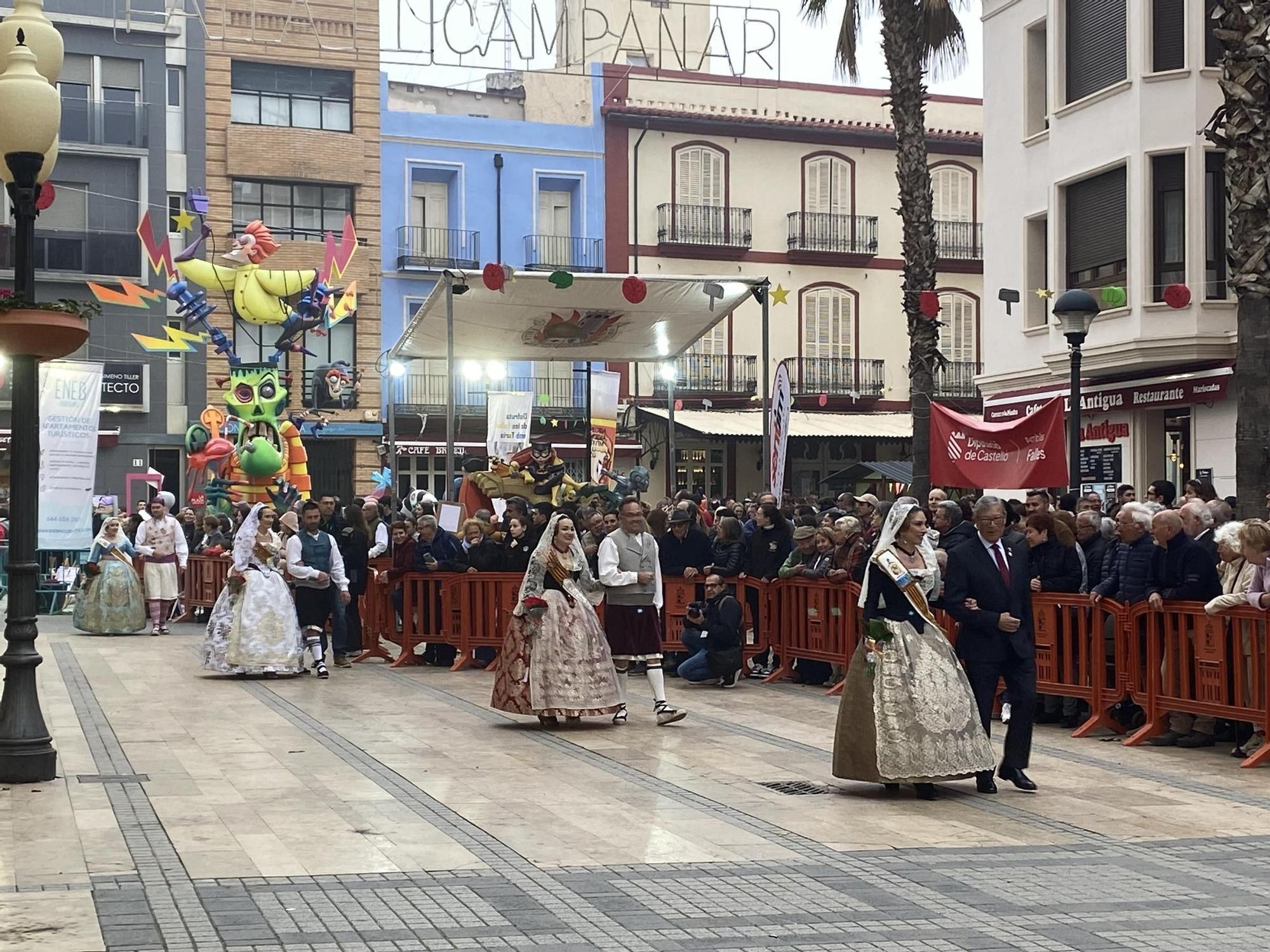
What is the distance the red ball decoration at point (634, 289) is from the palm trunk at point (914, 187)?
419 centimetres

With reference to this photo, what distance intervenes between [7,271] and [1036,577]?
31.0m

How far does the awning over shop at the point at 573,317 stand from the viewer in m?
19.0

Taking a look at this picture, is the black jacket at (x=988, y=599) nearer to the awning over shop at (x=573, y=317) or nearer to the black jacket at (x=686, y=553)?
the black jacket at (x=686, y=553)

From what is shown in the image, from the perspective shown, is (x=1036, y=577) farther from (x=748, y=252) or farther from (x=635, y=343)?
(x=748, y=252)

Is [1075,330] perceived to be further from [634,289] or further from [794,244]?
[794,244]

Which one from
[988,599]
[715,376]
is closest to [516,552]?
[988,599]

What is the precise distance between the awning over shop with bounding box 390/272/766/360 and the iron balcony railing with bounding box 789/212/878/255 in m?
20.3

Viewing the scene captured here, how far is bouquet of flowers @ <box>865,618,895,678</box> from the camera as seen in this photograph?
995 centimetres

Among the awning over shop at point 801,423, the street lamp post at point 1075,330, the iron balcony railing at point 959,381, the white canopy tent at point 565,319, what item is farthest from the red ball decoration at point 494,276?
the iron balcony railing at point 959,381

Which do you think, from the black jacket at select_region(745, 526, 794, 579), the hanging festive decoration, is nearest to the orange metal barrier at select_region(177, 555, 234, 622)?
the black jacket at select_region(745, 526, 794, 579)

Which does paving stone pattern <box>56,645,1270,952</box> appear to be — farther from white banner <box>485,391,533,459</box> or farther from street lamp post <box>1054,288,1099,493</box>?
white banner <box>485,391,533,459</box>

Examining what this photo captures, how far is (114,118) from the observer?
130 ft

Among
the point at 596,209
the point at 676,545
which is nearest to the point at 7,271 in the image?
the point at 596,209

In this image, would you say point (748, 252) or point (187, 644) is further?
point (748, 252)
